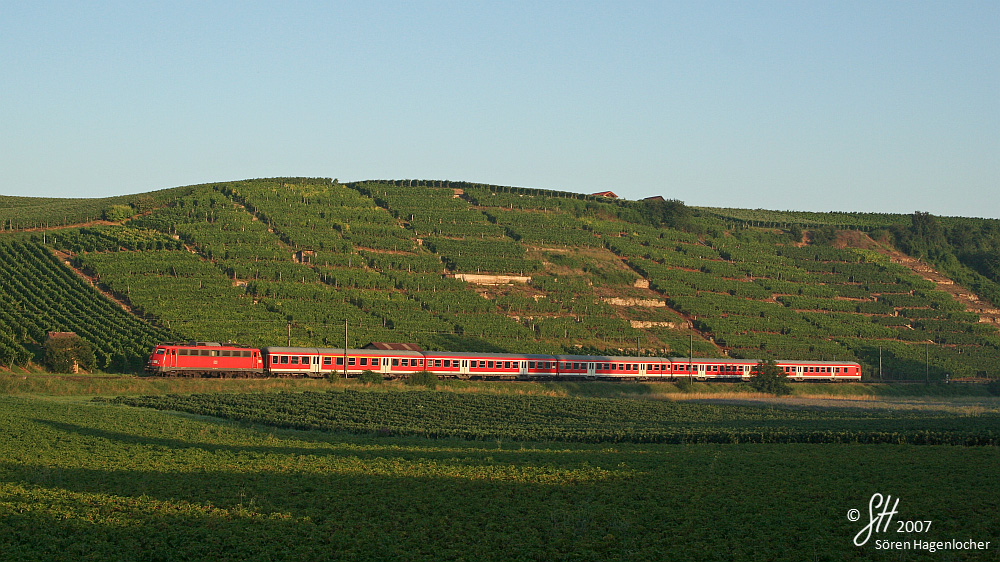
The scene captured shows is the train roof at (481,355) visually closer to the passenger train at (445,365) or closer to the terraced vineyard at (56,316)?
the passenger train at (445,365)

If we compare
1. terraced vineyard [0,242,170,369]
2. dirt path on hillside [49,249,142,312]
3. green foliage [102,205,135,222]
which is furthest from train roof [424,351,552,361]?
green foliage [102,205,135,222]

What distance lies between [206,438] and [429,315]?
178 ft

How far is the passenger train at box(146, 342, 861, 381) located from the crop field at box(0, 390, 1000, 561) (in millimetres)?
16674

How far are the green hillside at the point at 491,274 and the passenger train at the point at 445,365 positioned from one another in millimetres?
7638

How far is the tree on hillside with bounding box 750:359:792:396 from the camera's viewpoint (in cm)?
7262

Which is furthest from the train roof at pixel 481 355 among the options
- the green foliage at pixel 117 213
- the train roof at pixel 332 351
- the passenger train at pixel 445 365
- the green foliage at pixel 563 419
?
the green foliage at pixel 117 213

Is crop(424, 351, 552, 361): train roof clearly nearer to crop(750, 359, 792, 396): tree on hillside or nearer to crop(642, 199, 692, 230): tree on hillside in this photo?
crop(750, 359, 792, 396): tree on hillside

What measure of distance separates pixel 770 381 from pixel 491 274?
39557 mm

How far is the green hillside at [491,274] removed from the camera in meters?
80.3

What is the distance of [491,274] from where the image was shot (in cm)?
10281

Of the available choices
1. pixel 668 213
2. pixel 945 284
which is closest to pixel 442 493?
pixel 668 213

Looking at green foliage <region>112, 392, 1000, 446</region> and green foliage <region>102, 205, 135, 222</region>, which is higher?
green foliage <region>102, 205, 135, 222</region>

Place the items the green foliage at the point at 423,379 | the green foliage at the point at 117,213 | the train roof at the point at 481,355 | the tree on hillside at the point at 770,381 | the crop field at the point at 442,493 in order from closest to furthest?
the crop field at the point at 442,493 → the green foliage at the point at 423,379 → the train roof at the point at 481,355 → the tree on hillside at the point at 770,381 → the green foliage at the point at 117,213

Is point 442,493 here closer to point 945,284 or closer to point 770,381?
point 770,381
